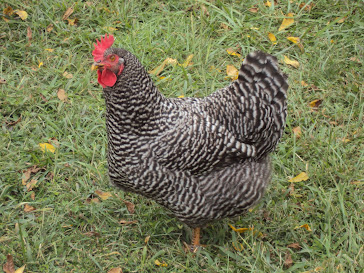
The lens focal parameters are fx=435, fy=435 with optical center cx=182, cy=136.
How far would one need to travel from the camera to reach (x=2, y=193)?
435 centimetres

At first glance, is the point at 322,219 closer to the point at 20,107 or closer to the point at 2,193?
the point at 2,193

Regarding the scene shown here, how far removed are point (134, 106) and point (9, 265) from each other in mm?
1794

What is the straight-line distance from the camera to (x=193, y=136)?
357 cm

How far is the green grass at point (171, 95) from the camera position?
13.1 ft

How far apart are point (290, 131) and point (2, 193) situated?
3.17 metres

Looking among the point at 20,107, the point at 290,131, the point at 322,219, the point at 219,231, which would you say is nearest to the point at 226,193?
the point at 219,231

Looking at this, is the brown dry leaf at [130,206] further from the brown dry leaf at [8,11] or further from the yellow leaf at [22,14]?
the brown dry leaf at [8,11]

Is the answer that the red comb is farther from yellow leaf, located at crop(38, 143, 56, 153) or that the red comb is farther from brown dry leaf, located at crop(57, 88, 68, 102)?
brown dry leaf, located at crop(57, 88, 68, 102)

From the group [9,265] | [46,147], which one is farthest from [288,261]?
[46,147]

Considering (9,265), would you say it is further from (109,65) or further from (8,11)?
(8,11)


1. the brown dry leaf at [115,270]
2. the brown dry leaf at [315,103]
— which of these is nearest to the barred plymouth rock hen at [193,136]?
the brown dry leaf at [115,270]

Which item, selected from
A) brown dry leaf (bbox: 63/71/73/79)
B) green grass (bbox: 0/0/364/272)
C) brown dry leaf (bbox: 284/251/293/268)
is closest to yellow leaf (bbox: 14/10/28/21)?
A: green grass (bbox: 0/0/364/272)

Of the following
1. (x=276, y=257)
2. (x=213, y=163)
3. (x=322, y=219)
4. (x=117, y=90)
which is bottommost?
(x=276, y=257)

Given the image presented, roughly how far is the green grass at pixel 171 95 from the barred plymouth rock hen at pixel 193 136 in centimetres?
56
